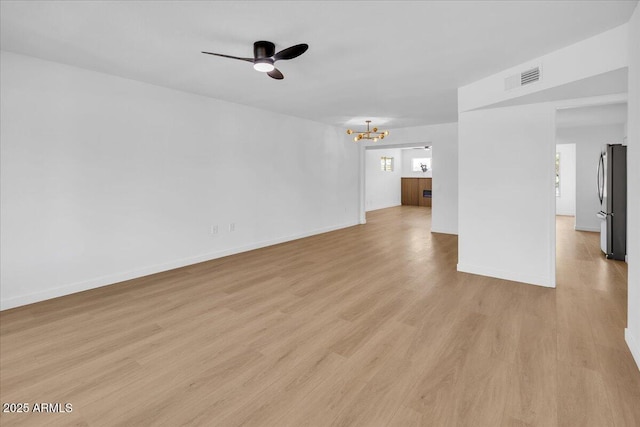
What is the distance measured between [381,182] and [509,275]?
357 inches

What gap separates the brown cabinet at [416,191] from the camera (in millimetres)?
13438

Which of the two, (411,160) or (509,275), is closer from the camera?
(509,275)

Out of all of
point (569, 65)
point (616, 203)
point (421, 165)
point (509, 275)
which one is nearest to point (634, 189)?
point (569, 65)

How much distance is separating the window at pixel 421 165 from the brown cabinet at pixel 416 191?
645 millimetres

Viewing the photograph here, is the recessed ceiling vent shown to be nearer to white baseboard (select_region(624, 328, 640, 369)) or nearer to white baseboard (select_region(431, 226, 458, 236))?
white baseboard (select_region(624, 328, 640, 369))

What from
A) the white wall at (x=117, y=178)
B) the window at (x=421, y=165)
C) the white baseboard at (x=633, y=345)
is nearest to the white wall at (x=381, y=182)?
the window at (x=421, y=165)

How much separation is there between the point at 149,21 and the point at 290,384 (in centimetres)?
313

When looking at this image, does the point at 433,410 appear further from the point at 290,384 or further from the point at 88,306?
the point at 88,306

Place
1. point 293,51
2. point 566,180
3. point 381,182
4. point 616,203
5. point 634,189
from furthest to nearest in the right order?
point 381,182, point 566,180, point 616,203, point 293,51, point 634,189

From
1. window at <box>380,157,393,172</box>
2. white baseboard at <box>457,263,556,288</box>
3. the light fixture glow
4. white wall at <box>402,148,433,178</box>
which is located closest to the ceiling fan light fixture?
the light fixture glow

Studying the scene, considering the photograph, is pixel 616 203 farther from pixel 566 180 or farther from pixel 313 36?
pixel 566 180

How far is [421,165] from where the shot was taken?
13.9m

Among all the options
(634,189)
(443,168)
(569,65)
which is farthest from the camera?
(443,168)

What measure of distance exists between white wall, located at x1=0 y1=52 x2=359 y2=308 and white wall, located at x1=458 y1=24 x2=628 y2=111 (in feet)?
13.0
